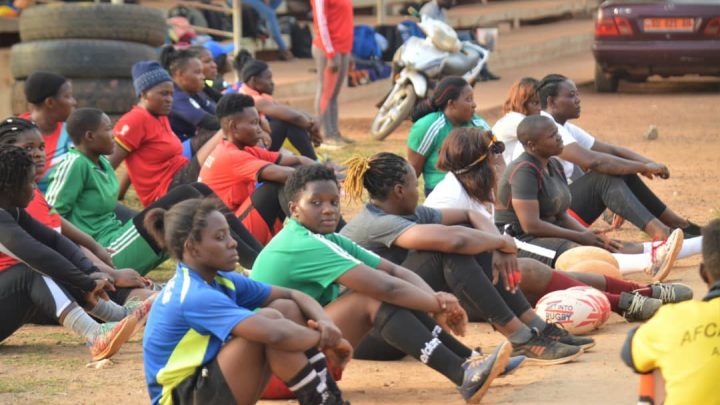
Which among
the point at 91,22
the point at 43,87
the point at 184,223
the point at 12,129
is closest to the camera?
the point at 184,223

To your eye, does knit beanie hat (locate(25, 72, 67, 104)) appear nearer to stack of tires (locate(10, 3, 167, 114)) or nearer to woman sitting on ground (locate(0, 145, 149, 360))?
woman sitting on ground (locate(0, 145, 149, 360))

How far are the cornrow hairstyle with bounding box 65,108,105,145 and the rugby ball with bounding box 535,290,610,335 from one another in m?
2.94

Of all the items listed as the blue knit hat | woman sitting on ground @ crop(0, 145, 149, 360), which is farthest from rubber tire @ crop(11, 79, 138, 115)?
woman sitting on ground @ crop(0, 145, 149, 360)

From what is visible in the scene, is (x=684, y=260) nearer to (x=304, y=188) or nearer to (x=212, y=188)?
(x=212, y=188)

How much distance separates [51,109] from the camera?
898 cm

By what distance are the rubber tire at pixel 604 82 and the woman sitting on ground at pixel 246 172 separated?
11.1m

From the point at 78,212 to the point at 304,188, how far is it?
263cm

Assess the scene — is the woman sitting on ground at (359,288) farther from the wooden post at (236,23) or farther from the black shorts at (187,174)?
the wooden post at (236,23)

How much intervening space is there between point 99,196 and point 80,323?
4.73 feet

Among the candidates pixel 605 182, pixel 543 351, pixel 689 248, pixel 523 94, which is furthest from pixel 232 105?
pixel 689 248

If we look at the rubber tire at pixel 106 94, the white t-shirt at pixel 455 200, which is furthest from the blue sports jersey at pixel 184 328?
the rubber tire at pixel 106 94

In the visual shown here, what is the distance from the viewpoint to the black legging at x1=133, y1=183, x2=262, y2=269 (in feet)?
26.7

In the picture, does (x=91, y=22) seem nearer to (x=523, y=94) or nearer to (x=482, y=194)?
(x=523, y=94)

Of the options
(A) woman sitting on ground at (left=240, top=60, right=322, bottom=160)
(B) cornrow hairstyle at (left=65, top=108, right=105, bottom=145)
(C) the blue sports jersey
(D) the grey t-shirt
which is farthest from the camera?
(A) woman sitting on ground at (left=240, top=60, right=322, bottom=160)
